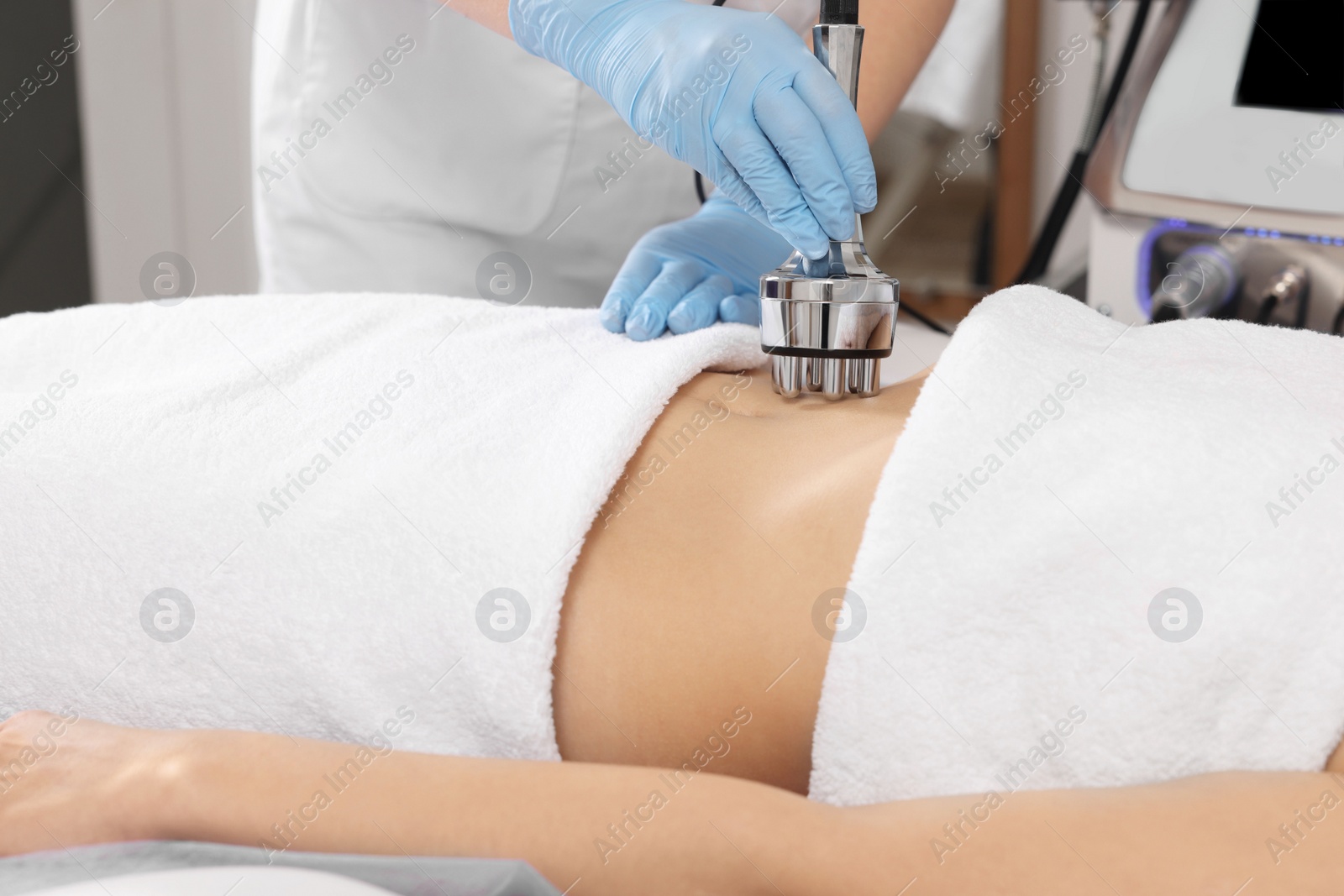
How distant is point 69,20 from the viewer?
81.1 inches

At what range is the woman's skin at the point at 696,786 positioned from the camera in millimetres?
469

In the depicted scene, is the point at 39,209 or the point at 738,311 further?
the point at 39,209

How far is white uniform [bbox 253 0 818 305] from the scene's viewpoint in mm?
1193

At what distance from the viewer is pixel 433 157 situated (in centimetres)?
120

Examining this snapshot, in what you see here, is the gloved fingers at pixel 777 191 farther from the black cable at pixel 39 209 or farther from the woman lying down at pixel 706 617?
the black cable at pixel 39 209

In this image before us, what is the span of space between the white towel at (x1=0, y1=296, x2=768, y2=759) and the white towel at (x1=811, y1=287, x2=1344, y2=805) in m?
0.18

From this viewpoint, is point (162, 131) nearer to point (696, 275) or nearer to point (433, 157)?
point (433, 157)

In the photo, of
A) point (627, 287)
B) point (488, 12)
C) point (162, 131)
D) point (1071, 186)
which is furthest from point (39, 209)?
point (1071, 186)

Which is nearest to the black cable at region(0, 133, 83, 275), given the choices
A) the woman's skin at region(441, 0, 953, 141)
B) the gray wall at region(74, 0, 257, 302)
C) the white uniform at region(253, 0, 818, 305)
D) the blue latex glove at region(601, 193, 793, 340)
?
the gray wall at region(74, 0, 257, 302)

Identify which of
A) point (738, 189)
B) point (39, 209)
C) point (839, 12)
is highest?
point (839, 12)

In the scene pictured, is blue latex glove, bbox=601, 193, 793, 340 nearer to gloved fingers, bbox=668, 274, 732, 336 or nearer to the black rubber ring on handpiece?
gloved fingers, bbox=668, 274, 732, 336

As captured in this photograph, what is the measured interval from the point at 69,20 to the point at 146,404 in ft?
5.92

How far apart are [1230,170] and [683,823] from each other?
1006 millimetres

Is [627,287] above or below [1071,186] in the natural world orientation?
above
